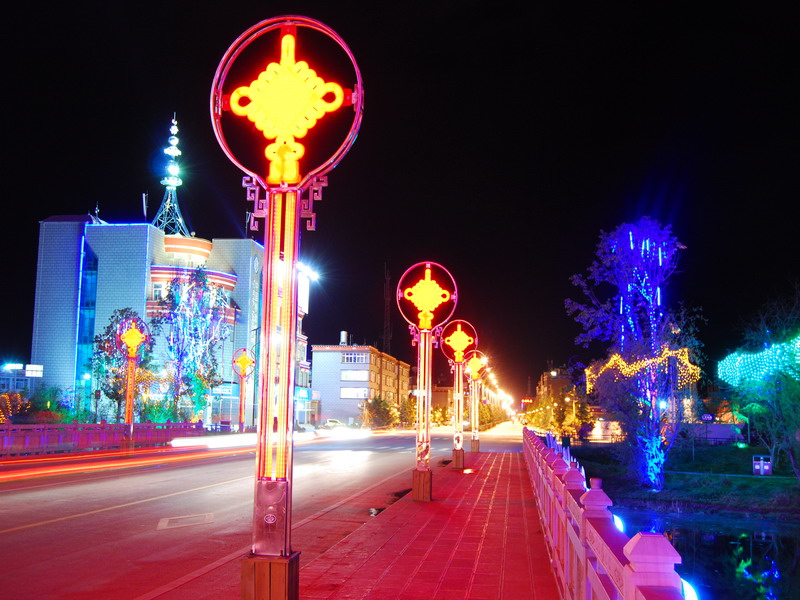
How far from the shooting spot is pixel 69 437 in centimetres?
3253

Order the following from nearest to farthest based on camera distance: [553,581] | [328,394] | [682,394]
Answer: [553,581] → [682,394] → [328,394]

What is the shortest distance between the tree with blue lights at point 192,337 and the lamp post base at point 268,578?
5123 centimetres

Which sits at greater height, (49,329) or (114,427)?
(49,329)

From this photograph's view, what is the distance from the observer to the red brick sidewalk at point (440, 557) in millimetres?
7613

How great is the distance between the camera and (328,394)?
336ft

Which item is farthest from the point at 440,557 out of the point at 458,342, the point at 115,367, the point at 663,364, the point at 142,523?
the point at 115,367

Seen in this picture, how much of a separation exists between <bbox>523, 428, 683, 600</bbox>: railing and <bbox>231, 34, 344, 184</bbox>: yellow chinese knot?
377cm

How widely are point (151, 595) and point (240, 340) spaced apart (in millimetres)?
71628

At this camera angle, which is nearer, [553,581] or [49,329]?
[553,581]

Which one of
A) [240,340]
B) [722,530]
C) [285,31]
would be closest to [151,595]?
[285,31]

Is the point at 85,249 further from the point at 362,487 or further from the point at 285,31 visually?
the point at 285,31

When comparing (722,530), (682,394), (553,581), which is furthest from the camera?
(682,394)

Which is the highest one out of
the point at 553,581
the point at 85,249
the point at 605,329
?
the point at 85,249

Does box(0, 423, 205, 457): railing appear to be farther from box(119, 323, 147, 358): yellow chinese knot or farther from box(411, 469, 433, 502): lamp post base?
box(411, 469, 433, 502): lamp post base
